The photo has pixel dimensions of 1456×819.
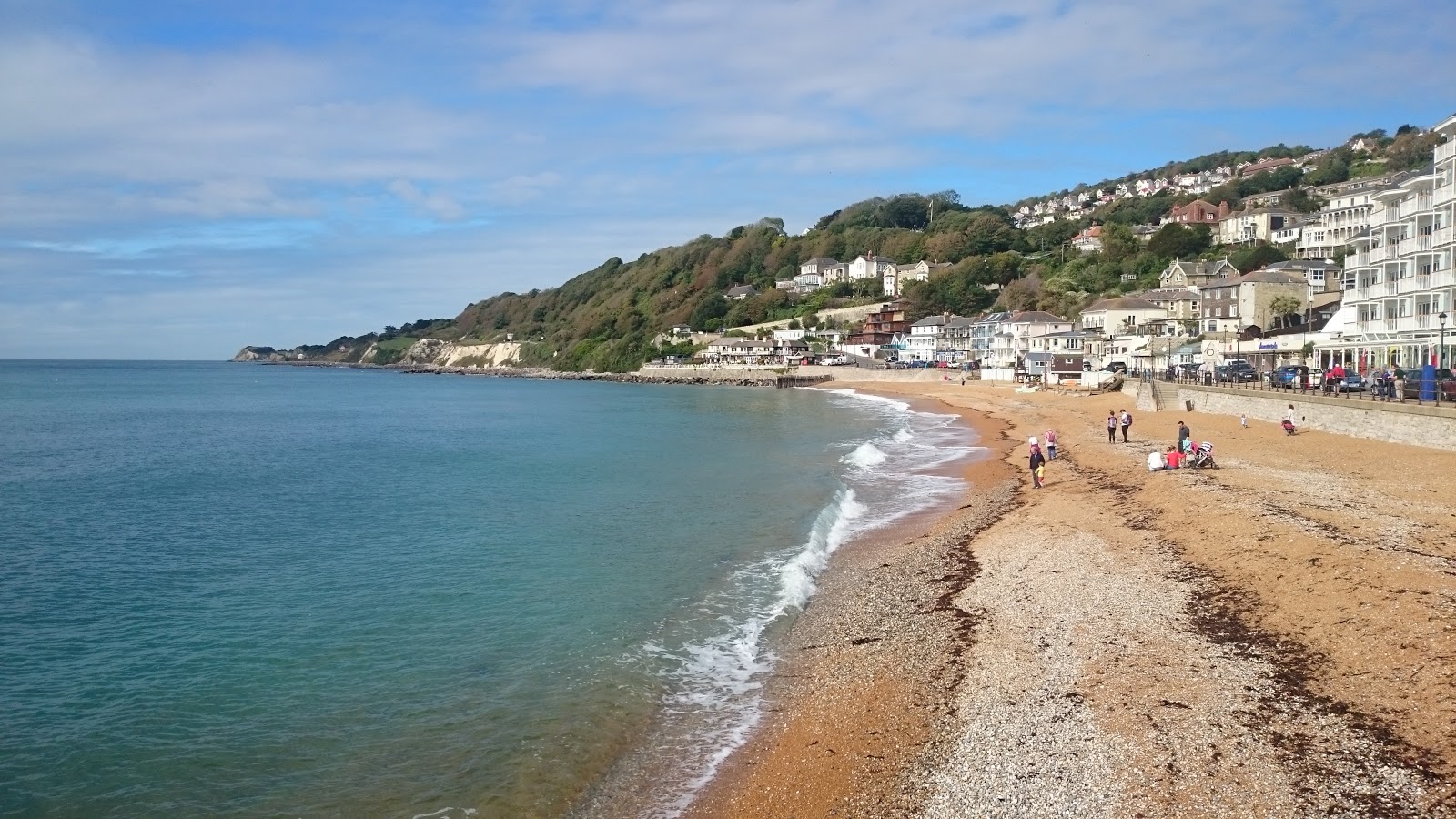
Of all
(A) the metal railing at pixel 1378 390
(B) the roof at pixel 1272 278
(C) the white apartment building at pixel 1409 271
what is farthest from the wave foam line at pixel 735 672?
(B) the roof at pixel 1272 278

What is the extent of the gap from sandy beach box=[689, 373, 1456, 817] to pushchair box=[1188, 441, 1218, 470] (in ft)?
11.1

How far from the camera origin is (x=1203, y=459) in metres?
22.0

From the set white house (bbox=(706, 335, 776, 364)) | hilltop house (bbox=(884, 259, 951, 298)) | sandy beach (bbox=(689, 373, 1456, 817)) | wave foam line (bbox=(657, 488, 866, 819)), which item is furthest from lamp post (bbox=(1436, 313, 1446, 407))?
hilltop house (bbox=(884, 259, 951, 298))

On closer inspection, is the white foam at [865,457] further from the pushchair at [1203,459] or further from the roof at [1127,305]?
the roof at [1127,305]

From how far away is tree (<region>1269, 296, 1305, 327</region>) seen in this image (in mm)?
69562

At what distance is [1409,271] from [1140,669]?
3479 centimetres

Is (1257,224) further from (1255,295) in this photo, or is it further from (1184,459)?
(1184,459)

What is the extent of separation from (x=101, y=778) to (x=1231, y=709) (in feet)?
37.4

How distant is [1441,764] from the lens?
6.82m

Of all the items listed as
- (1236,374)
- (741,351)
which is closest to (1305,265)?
(1236,374)

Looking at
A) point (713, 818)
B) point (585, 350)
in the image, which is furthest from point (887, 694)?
point (585, 350)

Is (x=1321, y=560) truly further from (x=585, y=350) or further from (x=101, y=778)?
(x=585, y=350)

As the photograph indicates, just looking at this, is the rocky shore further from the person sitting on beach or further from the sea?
the person sitting on beach

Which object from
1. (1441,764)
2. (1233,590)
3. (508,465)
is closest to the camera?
(1441,764)
